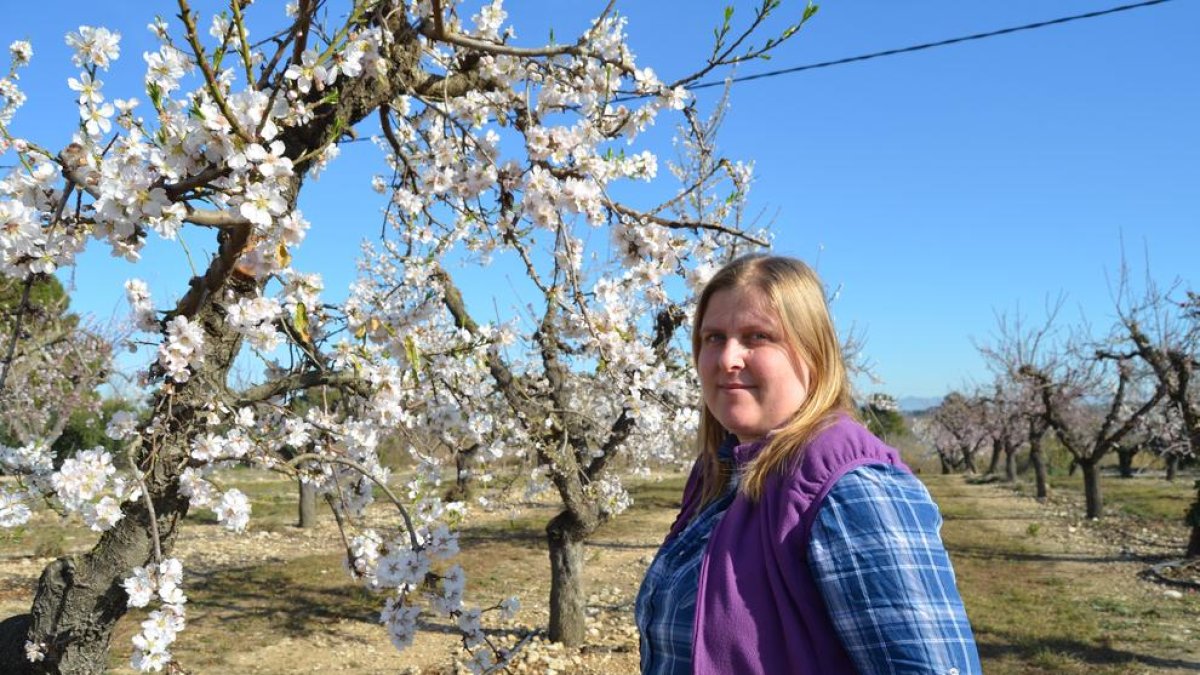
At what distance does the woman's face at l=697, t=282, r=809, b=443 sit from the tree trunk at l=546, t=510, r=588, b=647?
520 centimetres

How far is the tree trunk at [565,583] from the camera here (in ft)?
21.4

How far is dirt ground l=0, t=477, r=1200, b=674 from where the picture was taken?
6297 millimetres

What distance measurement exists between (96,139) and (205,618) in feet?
23.0

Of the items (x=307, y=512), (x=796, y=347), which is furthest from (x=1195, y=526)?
(x=307, y=512)

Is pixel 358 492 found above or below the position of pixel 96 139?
below

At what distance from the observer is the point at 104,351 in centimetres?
1369

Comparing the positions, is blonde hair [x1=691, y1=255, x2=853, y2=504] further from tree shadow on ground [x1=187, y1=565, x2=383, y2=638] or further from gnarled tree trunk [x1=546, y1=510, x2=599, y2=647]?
tree shadow on ground [x1=187, y1=565, x2=383, y2=638]

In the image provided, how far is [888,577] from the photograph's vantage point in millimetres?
1098

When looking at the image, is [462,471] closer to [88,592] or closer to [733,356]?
[88,592]

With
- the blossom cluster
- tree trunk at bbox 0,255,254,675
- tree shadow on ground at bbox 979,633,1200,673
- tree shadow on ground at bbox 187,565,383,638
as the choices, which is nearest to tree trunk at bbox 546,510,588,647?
tree shadow on ground at bbox 187,565,383,638

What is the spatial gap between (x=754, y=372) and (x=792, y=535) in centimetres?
35

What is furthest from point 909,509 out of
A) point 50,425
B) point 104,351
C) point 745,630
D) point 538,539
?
point 50,425

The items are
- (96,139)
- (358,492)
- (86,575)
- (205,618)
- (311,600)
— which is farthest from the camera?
(311,600)

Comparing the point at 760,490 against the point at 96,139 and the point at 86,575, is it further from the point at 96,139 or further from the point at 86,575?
the point at 86,575
